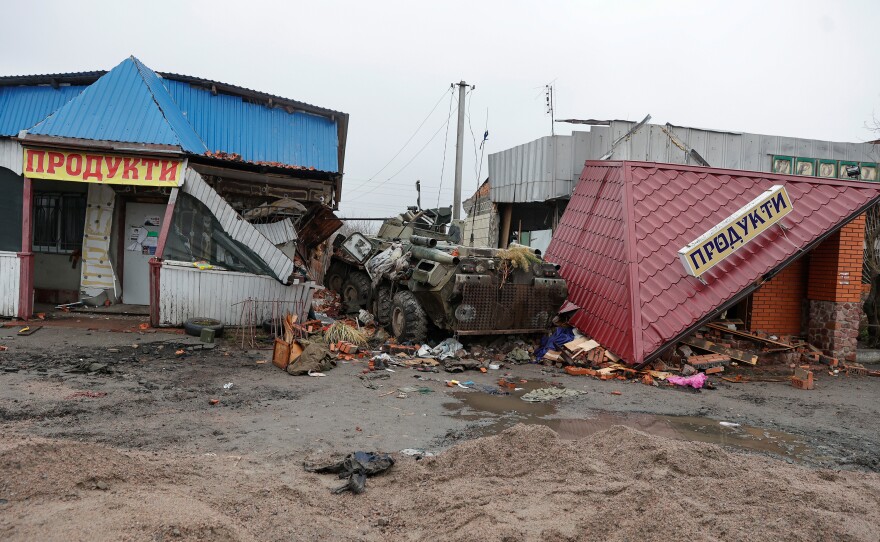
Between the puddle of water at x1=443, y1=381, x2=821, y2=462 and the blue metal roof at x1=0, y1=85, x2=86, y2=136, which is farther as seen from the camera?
the blue metal roof at x1=0, y1=85, x2=86, y2=136

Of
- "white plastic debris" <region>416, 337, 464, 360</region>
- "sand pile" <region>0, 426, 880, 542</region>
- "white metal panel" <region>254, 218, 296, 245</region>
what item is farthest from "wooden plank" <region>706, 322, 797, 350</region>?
"white metal panel" <region>254, 218, 296, 245</region>

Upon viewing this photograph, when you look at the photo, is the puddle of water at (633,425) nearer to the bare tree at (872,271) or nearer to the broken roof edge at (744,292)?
the broken roof edge at (744,292)

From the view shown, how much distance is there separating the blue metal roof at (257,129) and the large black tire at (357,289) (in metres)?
2.50

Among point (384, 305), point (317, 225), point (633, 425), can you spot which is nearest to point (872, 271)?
point (633, 425)

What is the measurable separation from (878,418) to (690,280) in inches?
126

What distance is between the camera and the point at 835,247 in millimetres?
11133

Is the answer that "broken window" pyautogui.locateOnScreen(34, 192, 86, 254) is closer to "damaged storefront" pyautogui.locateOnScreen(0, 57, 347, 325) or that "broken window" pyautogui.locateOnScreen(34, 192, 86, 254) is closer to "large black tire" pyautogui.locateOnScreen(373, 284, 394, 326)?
"damaged storefront" pyautogui.locateOnScreen(0, 57, 347, 325)

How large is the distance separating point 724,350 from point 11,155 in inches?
488

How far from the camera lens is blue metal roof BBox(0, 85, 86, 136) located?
12609 mm

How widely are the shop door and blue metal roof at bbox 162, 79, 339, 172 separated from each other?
1.80 metres

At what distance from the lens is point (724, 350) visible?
1035cm

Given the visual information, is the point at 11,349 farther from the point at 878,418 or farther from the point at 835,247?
the point at 835,247

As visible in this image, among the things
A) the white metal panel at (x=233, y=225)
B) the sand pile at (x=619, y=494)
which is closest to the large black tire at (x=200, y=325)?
the white metal panel at (x=233, y=225)

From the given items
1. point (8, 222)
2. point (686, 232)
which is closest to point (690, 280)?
point (686, 232)
